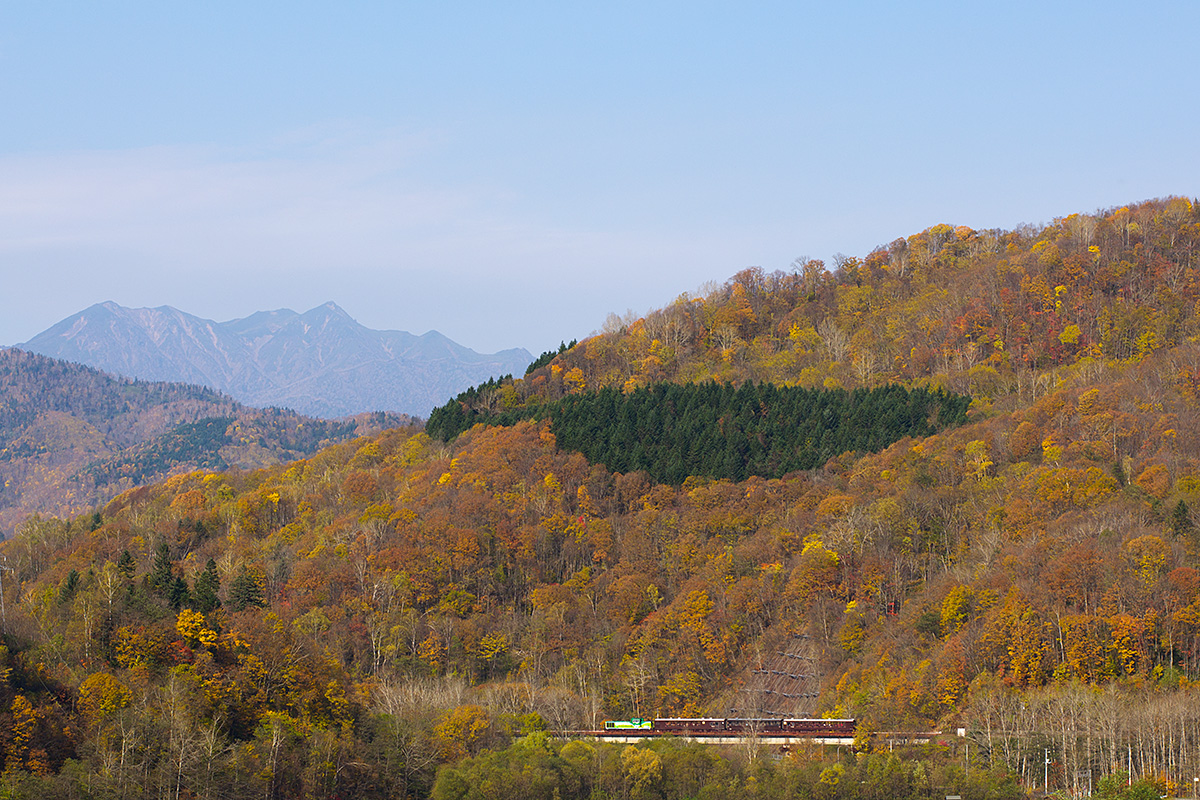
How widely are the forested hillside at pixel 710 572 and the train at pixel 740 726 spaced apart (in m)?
1.99

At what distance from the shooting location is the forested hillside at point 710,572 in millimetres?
75750

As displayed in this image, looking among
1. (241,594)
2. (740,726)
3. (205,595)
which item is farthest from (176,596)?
(740,726)

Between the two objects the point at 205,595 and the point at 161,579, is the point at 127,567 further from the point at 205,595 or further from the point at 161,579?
the point at 205,595

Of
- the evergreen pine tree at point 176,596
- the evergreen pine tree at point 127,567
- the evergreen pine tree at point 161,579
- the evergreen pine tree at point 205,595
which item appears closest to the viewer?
the evergreen pine tree at point 176,596

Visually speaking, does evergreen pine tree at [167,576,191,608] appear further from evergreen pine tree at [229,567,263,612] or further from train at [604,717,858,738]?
train at [604,717,858,738]

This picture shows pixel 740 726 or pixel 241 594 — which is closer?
pixel 740 726

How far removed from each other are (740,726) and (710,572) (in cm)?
2746

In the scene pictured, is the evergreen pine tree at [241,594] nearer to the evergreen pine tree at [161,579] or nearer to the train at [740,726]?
the evergreen pine tree at [161,579]

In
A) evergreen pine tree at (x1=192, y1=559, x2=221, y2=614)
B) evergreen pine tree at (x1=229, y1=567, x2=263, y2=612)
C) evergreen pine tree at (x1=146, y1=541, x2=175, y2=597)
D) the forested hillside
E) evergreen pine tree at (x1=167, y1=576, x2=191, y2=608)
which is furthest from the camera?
evergreen pine tree at (x1=229, y1=567, x2=263, y2=612)

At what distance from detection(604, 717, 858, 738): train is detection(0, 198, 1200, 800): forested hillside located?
6.54 feet

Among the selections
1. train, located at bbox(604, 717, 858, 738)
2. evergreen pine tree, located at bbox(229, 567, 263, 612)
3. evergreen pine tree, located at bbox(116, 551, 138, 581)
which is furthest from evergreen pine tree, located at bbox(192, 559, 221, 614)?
train, located at bbox(604, 717, 858, 738)

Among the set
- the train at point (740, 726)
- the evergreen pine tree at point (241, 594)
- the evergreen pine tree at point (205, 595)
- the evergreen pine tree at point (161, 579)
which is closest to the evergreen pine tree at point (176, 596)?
the evergreen pine tree at point (161, 579)

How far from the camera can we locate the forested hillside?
75.8 metres

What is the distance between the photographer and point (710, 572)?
115000 mm
